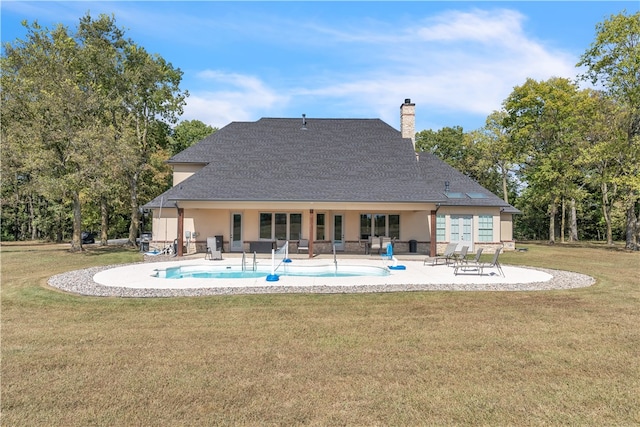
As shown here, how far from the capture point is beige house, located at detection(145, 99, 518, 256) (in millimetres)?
19484

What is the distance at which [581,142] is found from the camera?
3136 centimetres

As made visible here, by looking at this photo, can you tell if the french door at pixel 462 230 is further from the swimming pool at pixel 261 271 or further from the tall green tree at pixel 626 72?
the tall green tree at pixel 626 72

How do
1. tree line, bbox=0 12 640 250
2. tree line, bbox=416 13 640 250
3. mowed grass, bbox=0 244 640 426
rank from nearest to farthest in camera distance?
mowed grass, bbox=0 244 640 426 < tree line, bbox=0 12 640 250 < tree line, bbox=416 13 640 250

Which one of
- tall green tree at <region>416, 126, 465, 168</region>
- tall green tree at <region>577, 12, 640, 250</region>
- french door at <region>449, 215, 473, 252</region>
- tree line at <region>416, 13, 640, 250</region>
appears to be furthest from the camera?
tall green tree at <region>416, 126, 465, 168</region>

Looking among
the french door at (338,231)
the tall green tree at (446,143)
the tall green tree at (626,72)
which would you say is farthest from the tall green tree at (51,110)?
the tall green tree at (446,143)

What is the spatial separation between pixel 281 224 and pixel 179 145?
31.4 m

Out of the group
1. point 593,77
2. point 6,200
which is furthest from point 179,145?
point 593,77

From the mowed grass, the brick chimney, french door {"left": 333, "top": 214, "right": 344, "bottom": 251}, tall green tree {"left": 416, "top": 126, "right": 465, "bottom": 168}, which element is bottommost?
the mowed grass

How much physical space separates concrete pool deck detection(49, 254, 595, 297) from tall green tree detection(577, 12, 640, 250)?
17.4 meters

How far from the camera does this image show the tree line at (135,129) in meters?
21.9

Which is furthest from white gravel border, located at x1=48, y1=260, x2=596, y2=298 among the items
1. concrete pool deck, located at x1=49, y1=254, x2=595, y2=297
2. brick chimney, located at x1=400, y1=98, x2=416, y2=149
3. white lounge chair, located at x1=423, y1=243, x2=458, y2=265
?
brick chimney, located at x1=400, y1=98, x2=416, y2=149

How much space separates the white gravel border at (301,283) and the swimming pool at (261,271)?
0.91m

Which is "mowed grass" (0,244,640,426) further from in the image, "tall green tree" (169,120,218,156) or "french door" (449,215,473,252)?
"tall green tree" (169,120,218,156)

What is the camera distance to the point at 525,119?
1316 inches
